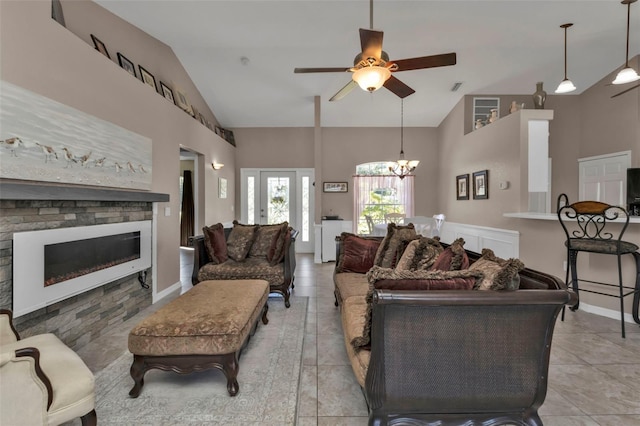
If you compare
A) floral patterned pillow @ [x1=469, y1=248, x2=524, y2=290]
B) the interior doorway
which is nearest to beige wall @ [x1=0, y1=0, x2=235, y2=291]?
the interior doorway

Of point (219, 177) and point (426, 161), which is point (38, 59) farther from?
point (426, 161)

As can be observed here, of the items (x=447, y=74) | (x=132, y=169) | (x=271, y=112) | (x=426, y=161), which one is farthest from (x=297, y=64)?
(x=426, y=161)

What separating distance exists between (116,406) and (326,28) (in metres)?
4.26

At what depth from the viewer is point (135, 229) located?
10.4ft

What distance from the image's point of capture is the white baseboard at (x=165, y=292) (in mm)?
3672

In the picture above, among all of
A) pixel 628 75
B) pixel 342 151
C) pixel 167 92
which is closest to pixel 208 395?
pixel 167 92

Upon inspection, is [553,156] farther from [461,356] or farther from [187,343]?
[187,343]

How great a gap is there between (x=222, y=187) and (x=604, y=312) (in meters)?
6.26

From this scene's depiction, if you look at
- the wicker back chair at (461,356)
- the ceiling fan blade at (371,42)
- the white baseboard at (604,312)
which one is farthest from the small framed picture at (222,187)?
the white baseboard at (604,312)

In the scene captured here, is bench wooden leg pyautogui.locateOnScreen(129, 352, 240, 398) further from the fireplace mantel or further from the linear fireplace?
the fireplace mantel

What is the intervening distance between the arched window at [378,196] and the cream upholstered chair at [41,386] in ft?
19.5

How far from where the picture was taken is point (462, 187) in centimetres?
580

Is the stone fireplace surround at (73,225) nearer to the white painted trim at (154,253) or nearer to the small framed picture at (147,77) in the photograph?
the white painted trim at (154,253)

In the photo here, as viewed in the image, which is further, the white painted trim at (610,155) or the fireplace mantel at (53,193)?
the white painted trim at (610,155)
